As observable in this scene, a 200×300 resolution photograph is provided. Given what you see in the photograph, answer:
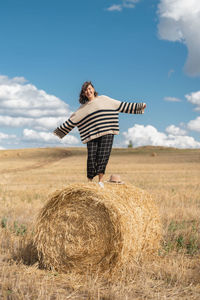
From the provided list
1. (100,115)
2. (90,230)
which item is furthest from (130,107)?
(90,230)

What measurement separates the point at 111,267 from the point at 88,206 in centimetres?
88

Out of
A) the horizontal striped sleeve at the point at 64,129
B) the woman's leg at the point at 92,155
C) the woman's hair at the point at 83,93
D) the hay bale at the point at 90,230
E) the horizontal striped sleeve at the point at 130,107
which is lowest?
the hay bale at the point at 90,230

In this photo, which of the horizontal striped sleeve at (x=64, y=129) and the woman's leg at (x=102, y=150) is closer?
the woman's leg at (x=102, y=150)

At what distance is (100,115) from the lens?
6020mm

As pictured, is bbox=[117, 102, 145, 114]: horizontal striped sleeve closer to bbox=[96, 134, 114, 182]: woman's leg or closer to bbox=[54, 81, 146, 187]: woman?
bbox=[54, 81, 146, 187]: woman

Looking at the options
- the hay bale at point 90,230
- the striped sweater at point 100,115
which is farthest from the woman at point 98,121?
the hay bale at point 90,230

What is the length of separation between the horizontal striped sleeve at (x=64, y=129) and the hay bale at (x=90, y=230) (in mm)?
1462

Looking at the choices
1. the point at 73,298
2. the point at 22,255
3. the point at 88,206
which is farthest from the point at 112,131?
the point at 73,298

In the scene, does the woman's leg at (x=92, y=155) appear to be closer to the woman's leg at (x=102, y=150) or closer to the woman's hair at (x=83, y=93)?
the woman's leg at (x=102, y=150)

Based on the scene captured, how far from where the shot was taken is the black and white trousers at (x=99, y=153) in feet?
19.8

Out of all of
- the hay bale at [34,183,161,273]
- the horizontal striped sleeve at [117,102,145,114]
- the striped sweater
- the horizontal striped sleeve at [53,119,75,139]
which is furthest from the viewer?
the horizontal striped sleeve at [53,119,75,139]

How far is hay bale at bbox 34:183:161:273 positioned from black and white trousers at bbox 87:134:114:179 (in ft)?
2.39

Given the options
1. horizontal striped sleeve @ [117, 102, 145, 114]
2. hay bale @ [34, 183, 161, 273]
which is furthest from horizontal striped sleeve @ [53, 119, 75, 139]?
hay bale @ [34, 183, 161, 273]

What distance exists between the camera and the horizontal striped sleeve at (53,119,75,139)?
249 inches
